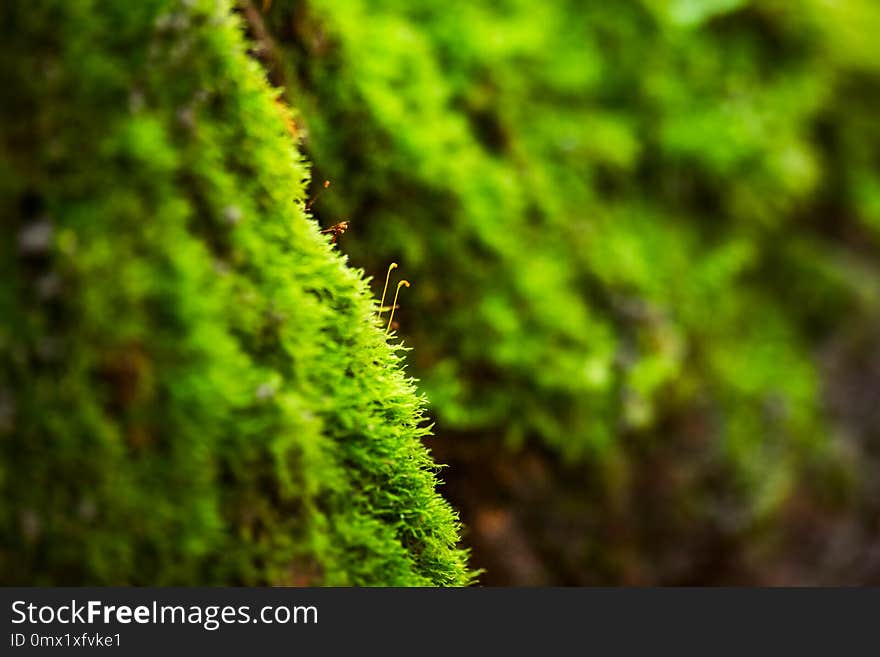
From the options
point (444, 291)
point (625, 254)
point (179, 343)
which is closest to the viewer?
point (179, 343)

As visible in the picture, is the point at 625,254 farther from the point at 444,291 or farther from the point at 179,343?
the point at 179,343

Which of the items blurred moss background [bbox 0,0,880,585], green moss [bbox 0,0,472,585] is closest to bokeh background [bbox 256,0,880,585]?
blurred moss background [bbox 0,0,880,585]

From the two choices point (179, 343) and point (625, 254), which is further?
point (625, 254)

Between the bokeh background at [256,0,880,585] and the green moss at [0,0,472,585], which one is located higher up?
the bokeh background at [256,0,880,585]

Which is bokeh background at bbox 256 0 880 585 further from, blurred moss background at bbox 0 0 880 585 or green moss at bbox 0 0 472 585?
green moss at bbox 0 0 472 585

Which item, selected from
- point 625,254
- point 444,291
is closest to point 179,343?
point 444,291

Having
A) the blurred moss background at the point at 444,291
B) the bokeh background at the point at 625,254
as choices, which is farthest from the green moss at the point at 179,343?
the bokeh background at the point at 625,254

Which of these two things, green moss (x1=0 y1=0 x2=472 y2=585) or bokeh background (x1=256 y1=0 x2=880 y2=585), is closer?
green moss (x1=0 y1=0 x2=472 y2=585)

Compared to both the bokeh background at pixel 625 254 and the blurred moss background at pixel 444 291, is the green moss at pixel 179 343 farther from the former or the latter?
the bokeh background at pixel 625 254
